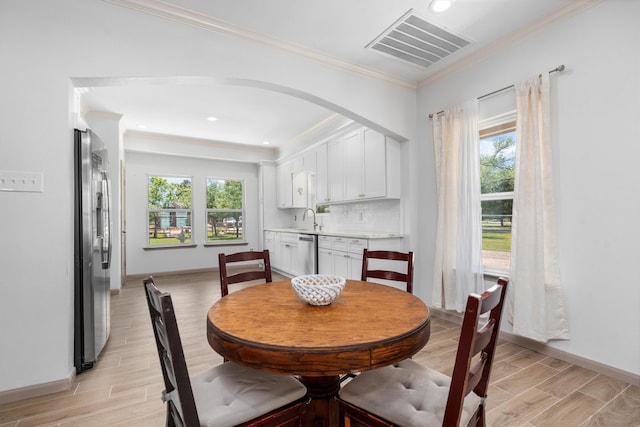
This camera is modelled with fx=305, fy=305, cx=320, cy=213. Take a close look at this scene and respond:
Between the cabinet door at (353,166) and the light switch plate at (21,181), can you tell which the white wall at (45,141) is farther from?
the cabinet door at (353,166)

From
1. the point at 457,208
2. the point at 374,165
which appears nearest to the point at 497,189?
the point at 457,208

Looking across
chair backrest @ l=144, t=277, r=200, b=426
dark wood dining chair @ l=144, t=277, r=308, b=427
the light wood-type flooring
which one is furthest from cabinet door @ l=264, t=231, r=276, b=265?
chair backrest @ l=144, t=277, r=200, b=426

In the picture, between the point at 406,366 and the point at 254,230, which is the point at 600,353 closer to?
the point at 406,366

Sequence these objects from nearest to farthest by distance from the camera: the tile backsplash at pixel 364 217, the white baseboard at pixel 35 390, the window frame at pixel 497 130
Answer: the white baseboard at pixel 35 390 → the window frame at pixel 497 130 → the tile backsplash at pixel 364 217

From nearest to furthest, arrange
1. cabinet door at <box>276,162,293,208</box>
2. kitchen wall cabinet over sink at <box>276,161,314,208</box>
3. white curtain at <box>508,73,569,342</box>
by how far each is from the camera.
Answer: white curtain at <box>508,73,569,342</box> < kitchen wall cabinet over sink at <box>276,161,314,208</box> < cabinet door at <box>276,162,293,208</box>

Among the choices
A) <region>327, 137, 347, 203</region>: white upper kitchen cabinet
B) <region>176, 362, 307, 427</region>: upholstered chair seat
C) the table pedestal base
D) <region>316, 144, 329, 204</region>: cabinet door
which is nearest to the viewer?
<region>176, 362, 307, 427</region>: upholstered chair seat

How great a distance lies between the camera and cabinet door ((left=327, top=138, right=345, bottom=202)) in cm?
496

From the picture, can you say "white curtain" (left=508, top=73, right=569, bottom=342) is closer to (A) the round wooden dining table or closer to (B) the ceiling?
(B) the ceiling

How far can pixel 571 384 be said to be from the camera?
219 cm

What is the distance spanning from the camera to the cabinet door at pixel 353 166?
4.51 m

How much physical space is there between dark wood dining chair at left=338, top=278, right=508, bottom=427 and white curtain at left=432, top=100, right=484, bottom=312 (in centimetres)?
209

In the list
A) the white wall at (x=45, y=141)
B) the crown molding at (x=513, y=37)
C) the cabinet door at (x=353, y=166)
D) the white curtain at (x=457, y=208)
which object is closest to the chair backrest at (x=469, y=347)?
the white curtain at (x=457, y=208)

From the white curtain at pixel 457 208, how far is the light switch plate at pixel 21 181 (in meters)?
3.60

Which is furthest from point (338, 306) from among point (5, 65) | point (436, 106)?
point (436, 106)
